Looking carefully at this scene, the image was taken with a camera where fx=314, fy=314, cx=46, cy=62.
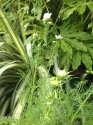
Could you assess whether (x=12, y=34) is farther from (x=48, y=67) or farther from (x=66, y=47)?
(x=66, y=47)

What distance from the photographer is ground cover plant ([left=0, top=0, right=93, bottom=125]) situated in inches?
45.1

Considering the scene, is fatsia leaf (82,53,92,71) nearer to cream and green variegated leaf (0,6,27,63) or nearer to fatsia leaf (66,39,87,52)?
fatsia leaf (66,39,87,52)

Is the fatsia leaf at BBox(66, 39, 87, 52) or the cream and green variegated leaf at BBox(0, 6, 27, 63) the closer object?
the fatsia leaf at BBox(66, 39, 87, 52)

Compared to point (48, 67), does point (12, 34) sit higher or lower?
higher

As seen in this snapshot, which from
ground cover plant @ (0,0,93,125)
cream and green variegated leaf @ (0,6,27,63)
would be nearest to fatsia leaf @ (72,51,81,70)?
ground cover plant @ (0,0,93,125)

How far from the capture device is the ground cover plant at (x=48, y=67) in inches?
45.1

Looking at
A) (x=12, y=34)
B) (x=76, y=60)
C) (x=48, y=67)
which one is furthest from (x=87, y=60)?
(x=12, y=34)

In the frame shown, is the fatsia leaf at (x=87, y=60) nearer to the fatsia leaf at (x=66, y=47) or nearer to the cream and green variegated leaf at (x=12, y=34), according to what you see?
the fatsia leaf at (x=66, y=47)

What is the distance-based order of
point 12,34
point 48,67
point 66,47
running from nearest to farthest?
point 66,47, point 48,67, point 12,34

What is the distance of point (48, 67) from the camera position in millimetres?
1840

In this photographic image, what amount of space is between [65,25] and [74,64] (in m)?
0.31

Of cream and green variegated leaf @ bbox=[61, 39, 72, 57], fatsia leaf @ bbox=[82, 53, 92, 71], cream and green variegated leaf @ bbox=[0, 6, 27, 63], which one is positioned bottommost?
fatsia leaf @ bbox=[82, 53, 92, 71]

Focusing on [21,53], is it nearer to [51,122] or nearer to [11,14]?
[11,14]

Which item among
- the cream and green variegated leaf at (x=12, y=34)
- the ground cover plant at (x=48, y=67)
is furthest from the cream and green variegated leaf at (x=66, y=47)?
the cream and green variegated leaf at (x=12, y=34)
